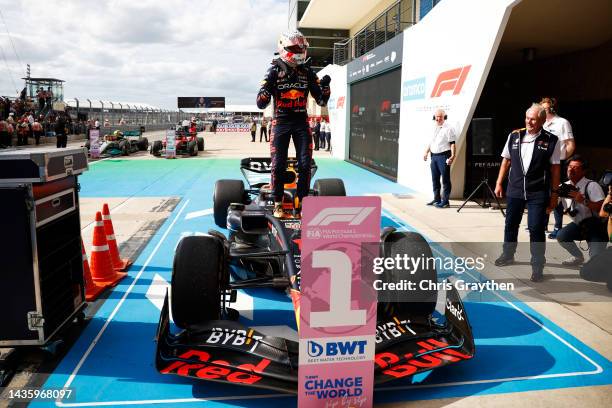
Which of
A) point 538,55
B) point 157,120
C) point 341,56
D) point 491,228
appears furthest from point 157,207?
point 157,120

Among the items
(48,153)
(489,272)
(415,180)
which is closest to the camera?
(48,153)

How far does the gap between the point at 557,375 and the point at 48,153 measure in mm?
3085

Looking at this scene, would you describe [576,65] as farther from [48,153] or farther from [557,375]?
[48,153]

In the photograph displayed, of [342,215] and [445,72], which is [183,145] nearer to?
[445,72]

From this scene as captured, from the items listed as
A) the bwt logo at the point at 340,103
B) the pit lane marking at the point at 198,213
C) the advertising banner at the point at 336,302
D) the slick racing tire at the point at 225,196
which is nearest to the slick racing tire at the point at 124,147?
the bwt logo at the point at 340,103

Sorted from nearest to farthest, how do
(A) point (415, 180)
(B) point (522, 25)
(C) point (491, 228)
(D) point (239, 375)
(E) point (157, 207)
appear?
(D) point (239, 375)
(C) point (491, 228)
(E) point (157, 207)
(B) point (522, 25)
(A) point (415, 180)

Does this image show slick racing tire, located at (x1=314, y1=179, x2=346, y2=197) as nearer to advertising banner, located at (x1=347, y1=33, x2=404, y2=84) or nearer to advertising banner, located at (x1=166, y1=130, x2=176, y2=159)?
advertising banner, located at (x1=347, y1=33, x2=404, y2=84)

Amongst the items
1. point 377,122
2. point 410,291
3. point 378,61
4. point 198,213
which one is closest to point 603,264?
point 410,291

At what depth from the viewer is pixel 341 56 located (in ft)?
70.8

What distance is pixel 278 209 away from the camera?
4707mm

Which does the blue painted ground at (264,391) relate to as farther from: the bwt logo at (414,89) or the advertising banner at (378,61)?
the advertising banner at (378,61)

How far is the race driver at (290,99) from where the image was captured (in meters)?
4.50

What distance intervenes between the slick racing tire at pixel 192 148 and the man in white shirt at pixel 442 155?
1148cm

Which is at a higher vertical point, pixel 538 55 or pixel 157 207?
pixel 538 55
